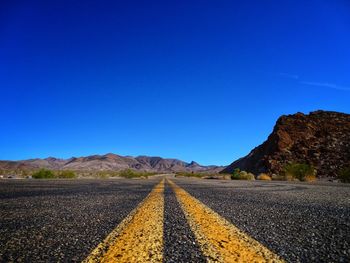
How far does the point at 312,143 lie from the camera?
5003 centimetres

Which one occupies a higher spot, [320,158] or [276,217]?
[320,158]

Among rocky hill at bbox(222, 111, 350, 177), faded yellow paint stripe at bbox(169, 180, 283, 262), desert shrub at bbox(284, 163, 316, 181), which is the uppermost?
rocky hill at bbox(222, 111, 350, 177)

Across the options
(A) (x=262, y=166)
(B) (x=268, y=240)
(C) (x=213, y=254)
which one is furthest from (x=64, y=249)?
(A) (x=262, y=166)

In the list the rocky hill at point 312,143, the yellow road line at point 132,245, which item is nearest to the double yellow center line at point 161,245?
the yellow road line at point 132,245

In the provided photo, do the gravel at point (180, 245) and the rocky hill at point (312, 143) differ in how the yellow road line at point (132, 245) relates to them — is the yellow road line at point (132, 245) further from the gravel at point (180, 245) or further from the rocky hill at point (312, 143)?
the rocky hill at point (312, 143)

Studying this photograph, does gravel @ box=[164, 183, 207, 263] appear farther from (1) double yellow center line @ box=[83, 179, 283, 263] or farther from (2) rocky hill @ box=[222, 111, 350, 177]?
(2) rocky hill @ box=[222, 111, 350, 177]

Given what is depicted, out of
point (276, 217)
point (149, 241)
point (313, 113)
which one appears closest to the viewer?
point (149, 241)

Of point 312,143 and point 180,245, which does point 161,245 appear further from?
point 312,143

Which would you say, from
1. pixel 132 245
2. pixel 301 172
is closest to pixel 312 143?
pixel 301 172

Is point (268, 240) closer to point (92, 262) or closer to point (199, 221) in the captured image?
point (199, 221)

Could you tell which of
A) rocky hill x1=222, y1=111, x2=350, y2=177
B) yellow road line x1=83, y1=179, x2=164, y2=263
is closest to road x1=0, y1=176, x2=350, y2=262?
yellow road line x1=83, y1=179, x2=164, y2=263

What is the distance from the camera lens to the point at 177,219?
9.48 ft

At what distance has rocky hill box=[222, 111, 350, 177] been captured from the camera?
1687 inches

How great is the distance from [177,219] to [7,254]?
1.61m
